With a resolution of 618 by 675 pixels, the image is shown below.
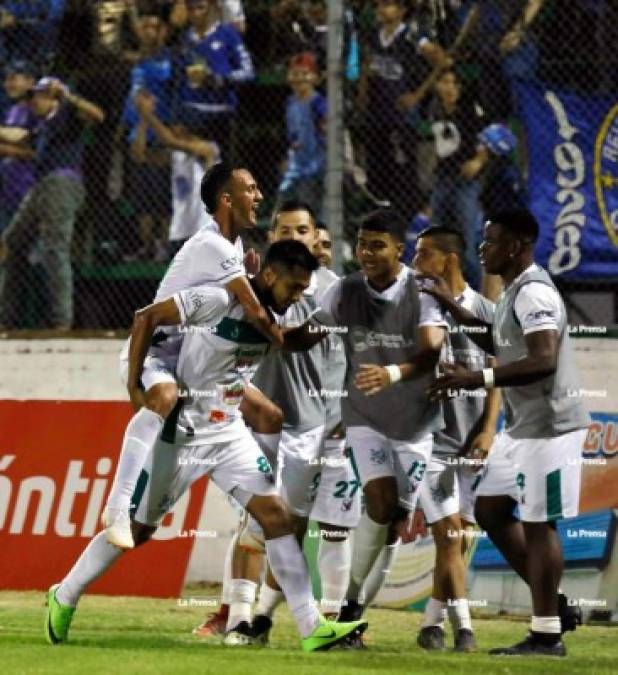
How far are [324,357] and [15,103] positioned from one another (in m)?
4.27

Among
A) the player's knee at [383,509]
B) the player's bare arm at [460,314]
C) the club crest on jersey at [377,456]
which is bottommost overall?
the player's knee at [383,509]

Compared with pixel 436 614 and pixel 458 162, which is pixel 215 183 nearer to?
pixel 436 614

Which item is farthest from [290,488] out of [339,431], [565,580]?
[565,580]

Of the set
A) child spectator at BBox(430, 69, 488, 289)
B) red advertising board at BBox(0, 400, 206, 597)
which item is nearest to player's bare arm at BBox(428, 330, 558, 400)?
child spectator at BBox(430, 69, 488, 289)

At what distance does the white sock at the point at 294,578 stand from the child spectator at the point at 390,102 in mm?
4054

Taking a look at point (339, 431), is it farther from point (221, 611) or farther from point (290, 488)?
point (221, 611)

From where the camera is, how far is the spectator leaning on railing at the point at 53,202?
1295 cm

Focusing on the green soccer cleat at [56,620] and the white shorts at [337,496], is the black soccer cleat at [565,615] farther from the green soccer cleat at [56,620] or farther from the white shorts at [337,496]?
the green soccer cleat at [56,620]

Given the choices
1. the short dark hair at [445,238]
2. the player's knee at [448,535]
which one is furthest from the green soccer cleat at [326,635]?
the short dark hair at [445,238]

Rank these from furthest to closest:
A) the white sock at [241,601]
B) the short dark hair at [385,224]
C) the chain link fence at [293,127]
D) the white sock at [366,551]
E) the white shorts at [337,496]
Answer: the chain link fence at [293,127] < the white shorts at [337,496] < the white sock at [366,551] < the short dark hair at [385,224] < the white sock at [241,601]

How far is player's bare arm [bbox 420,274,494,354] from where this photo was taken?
958 cm

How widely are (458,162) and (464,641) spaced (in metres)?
3.78

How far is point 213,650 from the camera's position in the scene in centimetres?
876

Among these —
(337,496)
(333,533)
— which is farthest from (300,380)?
(333,533)
